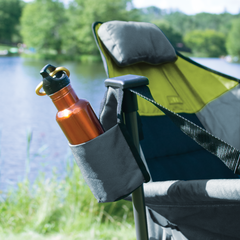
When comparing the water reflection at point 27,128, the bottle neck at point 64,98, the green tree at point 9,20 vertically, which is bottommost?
the green tree at point 9,20

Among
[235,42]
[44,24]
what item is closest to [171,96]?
[235,42]

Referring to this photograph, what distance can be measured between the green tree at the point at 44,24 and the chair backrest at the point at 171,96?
25.9 meters

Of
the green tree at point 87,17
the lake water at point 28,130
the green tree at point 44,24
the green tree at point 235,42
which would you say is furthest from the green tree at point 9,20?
the green tree at point 235,42

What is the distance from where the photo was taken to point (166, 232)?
3.23 ft

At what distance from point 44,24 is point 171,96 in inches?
1049

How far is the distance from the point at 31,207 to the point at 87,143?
5.55 ft

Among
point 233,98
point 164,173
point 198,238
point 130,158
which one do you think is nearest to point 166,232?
point 198,238

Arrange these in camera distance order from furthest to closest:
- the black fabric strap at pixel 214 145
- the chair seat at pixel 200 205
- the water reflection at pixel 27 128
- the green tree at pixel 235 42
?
the green tree at pixel 235 42, the water reflection at pixel 27 128, the chair seat at pixel 200 205, the black fabric strap at pixel 214 145

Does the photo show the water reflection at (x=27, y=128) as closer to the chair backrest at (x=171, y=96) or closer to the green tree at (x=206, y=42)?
the chair backrest at (x=171, y=96)

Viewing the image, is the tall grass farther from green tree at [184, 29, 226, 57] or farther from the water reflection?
green tree at [184, 29, 226, 57]

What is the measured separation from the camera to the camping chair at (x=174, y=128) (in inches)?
27.4

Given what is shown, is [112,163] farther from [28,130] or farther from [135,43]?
[28,130]

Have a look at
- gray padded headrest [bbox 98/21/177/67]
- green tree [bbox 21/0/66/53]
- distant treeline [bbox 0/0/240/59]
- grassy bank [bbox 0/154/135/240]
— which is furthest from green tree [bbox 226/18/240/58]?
gray padded headrest [bbox 98/21/177/67]

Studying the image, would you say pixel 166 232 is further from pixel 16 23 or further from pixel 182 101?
pixel 16 23
